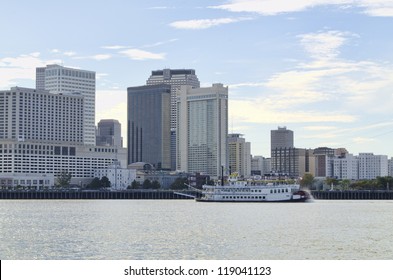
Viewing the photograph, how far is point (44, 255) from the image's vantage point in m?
68.1

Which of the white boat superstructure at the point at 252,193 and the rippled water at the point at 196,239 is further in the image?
the white boat superstructure at the point at 252,193

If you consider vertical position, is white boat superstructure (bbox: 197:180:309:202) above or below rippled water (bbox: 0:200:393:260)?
above

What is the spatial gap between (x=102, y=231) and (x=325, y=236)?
2395 centimetres

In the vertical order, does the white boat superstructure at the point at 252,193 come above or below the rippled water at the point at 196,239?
above

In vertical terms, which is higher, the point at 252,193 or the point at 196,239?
the point at 252,193

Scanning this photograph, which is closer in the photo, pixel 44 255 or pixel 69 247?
pixel 44 255

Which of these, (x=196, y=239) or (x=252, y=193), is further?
(x=252, y=193)

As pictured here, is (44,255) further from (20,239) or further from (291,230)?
(291,230)

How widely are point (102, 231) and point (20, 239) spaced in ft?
40.1

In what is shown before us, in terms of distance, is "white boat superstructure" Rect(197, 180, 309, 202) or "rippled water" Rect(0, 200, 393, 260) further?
"white boat superstructure" Rect(197, 180, 309, 202)

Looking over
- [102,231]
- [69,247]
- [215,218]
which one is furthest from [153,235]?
[215,218]
